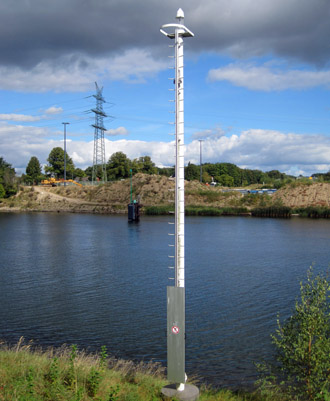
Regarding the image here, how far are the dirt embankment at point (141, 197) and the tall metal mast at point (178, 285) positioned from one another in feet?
259

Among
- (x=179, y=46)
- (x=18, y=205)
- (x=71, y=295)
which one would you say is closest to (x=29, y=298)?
(x=71, y=295)

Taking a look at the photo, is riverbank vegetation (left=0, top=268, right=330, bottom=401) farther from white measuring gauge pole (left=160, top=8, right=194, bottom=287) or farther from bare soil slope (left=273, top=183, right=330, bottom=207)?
bare soil slope (left=273, top=183, right=330, bottom=207)

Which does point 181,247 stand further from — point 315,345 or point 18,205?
point 18,205

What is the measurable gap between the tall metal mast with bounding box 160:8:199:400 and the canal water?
358 centimetres

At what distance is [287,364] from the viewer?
9.01m

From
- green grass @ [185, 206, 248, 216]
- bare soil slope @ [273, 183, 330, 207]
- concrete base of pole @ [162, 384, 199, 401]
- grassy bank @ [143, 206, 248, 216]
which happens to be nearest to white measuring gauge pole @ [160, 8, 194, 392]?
concrete base of pole @ [162, 384, 199, 401]

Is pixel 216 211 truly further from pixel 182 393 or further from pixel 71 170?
pixel 182 393

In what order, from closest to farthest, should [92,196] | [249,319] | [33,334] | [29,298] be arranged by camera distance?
[33,334] → [249,319] → [29,298] → [92,196]

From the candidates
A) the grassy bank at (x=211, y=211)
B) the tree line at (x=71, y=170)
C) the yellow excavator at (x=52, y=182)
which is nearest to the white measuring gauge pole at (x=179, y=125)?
the grassy bank at (x=211, y=211)

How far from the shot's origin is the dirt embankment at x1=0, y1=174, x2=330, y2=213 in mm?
86562

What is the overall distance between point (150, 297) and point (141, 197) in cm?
7680

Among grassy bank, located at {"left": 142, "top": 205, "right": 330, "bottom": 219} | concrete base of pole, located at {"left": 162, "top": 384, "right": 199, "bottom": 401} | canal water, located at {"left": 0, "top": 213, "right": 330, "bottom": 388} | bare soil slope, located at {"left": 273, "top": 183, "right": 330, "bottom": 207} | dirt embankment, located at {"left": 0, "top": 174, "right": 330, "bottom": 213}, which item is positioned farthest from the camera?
dirt embankment, located at {"left": 0, "top": 174, "right": 330, "bottom": 213}

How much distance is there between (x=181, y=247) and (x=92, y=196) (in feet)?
314

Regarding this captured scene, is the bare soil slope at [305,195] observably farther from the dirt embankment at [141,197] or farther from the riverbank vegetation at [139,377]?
the riverbank vegetation at [139,377]
